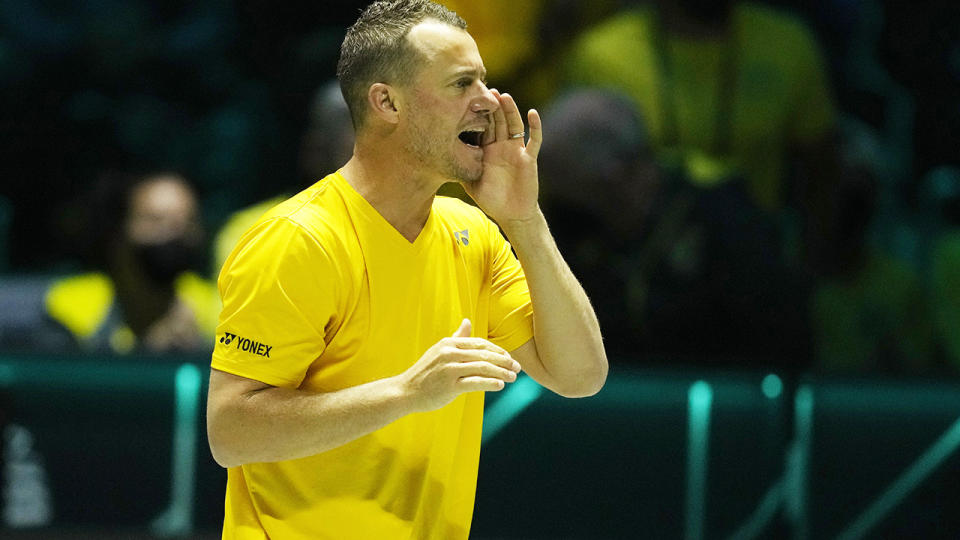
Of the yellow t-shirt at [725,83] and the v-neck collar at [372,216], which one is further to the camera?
the yellow t-shirt at [725,83]

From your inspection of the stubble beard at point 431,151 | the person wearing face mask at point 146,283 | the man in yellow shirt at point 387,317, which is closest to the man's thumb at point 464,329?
the man in yellow shirt at point 387,317

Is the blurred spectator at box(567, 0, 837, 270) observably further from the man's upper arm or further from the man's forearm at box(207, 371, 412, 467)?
the man's forearm at box(207, 371, 412, 467)

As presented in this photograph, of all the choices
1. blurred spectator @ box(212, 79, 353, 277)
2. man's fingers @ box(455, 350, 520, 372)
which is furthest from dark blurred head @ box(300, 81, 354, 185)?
man's fingers @ box(455, 350, 520, 372)

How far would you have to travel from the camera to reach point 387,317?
259 centimetres

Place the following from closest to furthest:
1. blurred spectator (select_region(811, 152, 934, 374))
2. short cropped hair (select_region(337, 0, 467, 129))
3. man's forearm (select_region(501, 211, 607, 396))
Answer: short cropped hair (select_region(337, 0, 467, 129)), man's forearm (select_region(501, 211, 607, 396)), blurred spectator (select_region(811, 152, 934, 374))

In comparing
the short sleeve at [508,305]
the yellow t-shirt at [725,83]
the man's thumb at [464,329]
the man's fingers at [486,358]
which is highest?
the yellow t-shirt at [725,83]

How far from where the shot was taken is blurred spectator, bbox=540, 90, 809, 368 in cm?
447

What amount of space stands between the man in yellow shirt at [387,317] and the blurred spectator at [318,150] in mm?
1965

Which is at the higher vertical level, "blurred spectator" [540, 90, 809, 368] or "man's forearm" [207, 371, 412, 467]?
"blurred spectator" [540, 90, 809, 368]

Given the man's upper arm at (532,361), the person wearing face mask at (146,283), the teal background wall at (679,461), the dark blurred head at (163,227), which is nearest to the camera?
the man's upper arm at (532,361)

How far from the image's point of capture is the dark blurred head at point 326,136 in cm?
469

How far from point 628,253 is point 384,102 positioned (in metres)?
2.12

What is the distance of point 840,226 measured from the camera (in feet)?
15.5

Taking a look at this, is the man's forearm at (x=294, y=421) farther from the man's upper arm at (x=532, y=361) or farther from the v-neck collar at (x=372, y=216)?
the man's upper arm at (x=532, y=361)
